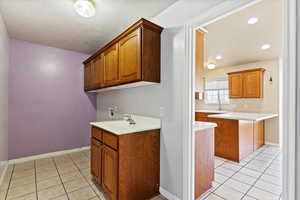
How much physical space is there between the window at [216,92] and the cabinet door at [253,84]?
2.59ft

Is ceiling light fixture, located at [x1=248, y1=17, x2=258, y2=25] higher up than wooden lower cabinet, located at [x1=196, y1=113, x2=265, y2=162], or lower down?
higher up

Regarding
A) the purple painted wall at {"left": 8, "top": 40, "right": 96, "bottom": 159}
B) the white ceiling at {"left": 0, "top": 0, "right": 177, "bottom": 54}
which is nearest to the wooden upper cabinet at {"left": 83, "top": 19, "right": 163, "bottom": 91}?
the white ceiling at {"left": 0, "top": 0, "right": 177, "bottom": 54}

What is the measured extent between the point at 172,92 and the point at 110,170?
122 centimetres

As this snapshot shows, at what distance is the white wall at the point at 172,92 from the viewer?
5.53 feet

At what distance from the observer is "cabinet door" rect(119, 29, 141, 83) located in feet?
5.79

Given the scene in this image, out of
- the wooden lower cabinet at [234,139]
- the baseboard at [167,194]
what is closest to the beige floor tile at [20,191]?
the baseboard at [167,194]

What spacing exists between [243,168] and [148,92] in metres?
2.31

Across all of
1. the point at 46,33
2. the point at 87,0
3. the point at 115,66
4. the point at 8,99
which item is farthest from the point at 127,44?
the point at 8,99

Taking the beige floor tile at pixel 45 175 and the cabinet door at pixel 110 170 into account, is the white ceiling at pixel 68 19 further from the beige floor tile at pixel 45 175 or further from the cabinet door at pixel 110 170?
the beige floor tile at pixel 45 175

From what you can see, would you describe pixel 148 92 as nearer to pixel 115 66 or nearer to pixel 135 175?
pixel 115 66

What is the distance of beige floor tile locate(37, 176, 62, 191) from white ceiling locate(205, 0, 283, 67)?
11.7ft

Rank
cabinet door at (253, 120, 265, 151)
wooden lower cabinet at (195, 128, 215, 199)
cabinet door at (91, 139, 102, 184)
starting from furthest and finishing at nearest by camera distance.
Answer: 1. cabinet door at (253, 120, 265, 151)
2. cabinet door at (91, 139, 102, 184)
3. wooden lower cabinet at (195, 128, 215, 199)

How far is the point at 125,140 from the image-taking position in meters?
1.60

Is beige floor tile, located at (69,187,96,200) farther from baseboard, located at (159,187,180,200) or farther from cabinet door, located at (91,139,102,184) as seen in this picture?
baseboard, located at (159,187,180,200)
